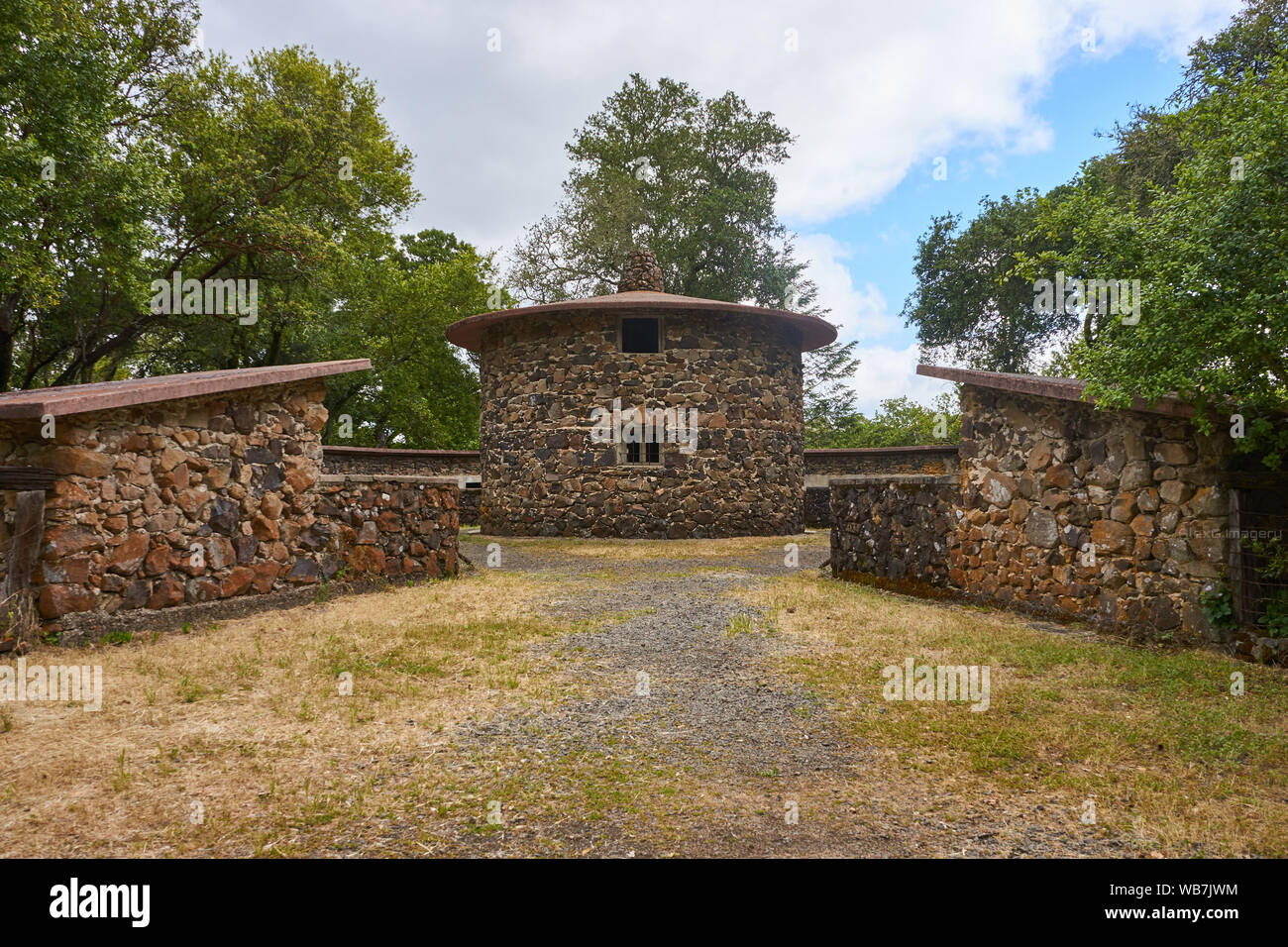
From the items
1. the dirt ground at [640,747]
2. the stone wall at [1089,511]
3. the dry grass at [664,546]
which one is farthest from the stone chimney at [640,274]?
the dirt ground at [640,747]

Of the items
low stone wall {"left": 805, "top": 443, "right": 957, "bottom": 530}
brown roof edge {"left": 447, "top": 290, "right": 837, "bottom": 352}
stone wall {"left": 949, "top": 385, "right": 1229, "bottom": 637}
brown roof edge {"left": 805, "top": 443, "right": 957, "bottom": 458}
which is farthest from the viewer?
brown roof edge {"left": 805, "top": 443, "right": 957, "bottom": 458}

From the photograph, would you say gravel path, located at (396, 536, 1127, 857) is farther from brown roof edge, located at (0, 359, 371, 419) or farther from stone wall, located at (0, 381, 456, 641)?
brown roof edge, located at (0, 359, 371, 419)

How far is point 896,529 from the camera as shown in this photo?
30.3ft

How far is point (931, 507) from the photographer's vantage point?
340 inches

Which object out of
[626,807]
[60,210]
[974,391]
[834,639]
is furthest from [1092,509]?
[60,210]

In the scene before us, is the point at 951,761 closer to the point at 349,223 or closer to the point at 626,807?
the point at 626,807

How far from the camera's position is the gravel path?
291cm

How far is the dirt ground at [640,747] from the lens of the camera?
2967mm

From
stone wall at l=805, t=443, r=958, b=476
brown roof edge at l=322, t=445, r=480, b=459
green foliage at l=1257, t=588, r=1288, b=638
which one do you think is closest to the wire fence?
green foliage at l=1257, t=588, r=1288, b=638

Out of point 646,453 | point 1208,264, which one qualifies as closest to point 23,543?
point 1208,264

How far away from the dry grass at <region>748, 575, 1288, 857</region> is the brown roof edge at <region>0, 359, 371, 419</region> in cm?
565

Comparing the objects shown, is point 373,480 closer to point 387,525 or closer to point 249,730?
point 387,525

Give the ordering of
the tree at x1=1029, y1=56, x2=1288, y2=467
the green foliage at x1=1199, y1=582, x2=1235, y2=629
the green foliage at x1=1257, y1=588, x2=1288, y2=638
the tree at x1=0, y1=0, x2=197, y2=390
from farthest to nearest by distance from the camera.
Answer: the tree at x1=0, y1=0, x2=197, y2=390 < the green foliage at x1=1199, y1=582, x2=1235, y2=629 < the green foliage at x1=1257, y1=588, x2=1288, y2=638 < the tree at x1=1029, y1=56, x2=1288, y2=467

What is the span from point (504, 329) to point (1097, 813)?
15544 millimetres
